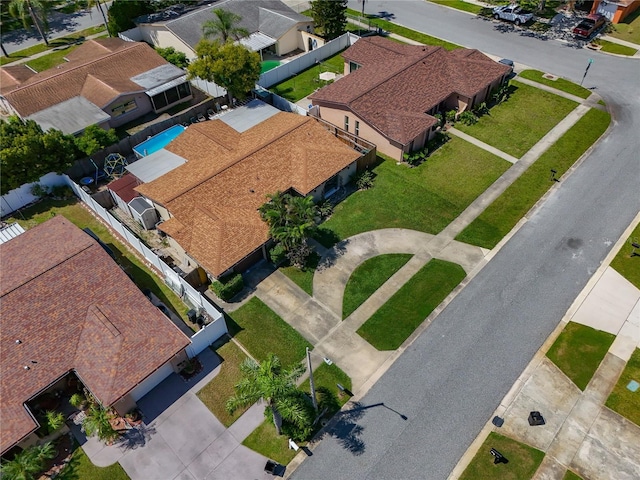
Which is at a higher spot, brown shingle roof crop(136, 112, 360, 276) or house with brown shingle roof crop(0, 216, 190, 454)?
brown shingle roof crop(136, 112, 360, 276)

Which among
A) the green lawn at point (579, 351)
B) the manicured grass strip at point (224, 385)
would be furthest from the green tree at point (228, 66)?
the green lawn at point (579, 351)

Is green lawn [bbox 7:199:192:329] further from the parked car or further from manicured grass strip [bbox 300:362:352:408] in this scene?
the parked car

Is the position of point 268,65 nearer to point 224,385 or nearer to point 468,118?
point 468,118

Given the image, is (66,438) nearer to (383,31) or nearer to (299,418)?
(299,418)

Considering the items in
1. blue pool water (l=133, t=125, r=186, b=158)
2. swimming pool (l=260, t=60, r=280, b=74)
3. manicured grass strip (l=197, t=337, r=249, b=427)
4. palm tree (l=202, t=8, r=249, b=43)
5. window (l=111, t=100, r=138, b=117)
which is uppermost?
palm tree (l=202, t=8, r=249, b=43)

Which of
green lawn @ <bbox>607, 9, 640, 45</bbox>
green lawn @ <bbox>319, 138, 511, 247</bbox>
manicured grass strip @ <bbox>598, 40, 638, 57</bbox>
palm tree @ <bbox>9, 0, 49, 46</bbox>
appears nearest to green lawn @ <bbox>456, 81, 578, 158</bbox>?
green lawn @ <bbox>319, 138, 511, 247</bbox>

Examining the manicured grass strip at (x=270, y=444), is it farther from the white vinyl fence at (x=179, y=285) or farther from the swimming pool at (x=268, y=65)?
the swimming pool at (x=268, y=65)

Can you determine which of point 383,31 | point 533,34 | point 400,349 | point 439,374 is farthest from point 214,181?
point 533,34

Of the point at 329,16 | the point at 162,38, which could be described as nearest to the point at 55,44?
the point at 162,38
